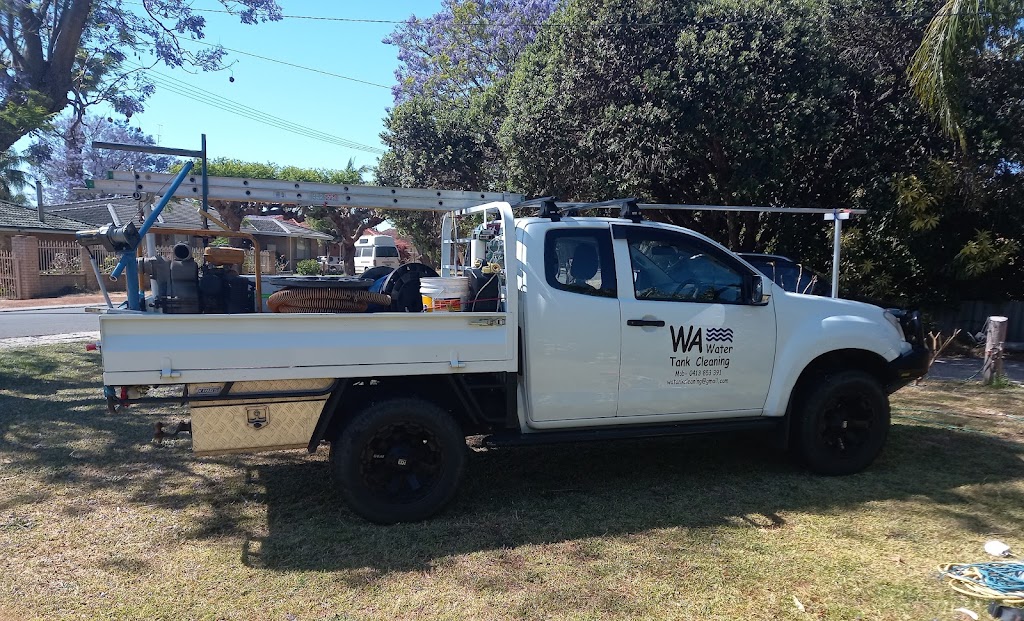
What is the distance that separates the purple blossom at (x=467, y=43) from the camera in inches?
899

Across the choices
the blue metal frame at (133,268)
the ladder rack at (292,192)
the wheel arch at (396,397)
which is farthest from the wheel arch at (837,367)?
the blue metal frame at (133,268)

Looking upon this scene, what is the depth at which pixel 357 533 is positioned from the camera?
4207 millimetres

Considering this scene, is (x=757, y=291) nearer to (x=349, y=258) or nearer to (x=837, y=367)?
(x=837, y=367)

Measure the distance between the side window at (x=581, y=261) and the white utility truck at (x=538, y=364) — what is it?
0.4 inches

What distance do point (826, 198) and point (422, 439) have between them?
1111cm

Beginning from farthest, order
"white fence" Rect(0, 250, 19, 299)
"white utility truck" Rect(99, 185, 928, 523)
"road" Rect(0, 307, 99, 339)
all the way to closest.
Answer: "white fence" Rect(0, 250, 19, 299) → "road" Rect(0, 307, 99, 339) → "white utility truck" Rect(99, 185, 928, 523)

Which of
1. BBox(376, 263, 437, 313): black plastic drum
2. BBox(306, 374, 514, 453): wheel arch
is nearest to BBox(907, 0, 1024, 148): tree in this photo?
BBox(376, 263, 437, 313): black plastic drum

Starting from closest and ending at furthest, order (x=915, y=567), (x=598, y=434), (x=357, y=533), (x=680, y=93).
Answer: (x=915, y=567)
(x=357, y=533)
(x=598, y=434)
(x=680, y=93)

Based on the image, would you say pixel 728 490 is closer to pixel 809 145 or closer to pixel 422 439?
pixel 422 439

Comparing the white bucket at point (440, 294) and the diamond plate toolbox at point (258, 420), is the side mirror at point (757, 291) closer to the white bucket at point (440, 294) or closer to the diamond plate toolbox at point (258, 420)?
the white bucket at point (440, 294)

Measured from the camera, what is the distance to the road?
47.6 feet

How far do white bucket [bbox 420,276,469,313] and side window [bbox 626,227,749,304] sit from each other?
122 centimetres

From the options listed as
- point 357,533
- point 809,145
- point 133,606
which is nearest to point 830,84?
point 809,145

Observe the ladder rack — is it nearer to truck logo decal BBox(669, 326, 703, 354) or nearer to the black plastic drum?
the black plastic drum
